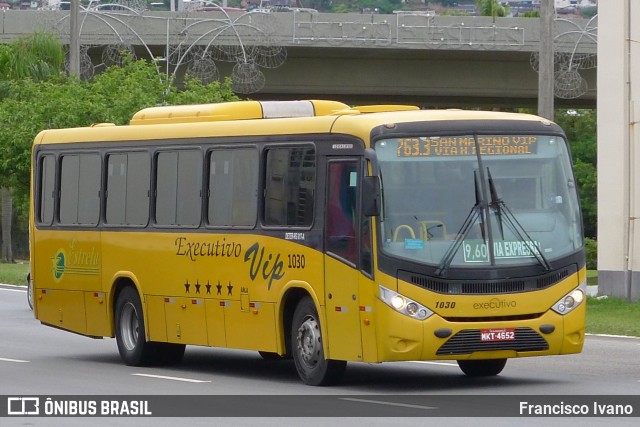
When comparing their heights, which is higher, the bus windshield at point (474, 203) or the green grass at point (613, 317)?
the bus windshield at point (474, 203)

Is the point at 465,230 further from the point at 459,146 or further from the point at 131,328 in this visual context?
the point at 131,328

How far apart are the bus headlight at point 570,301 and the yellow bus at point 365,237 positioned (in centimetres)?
2

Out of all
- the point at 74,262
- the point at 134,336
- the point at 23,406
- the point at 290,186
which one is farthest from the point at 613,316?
the point at 23,406

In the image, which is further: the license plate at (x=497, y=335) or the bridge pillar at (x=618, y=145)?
the bridge pillar at (x=618, y=145)

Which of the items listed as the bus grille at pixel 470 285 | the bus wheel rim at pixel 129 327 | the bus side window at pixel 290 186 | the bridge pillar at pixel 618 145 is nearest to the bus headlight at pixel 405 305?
the bus grille at pixel 470 285

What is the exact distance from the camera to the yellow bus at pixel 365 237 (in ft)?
52.0

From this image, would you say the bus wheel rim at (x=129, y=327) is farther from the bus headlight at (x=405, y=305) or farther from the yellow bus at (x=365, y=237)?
the bus headlight at (x=405, y=305)

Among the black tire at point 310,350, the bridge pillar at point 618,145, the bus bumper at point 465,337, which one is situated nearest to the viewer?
the bus bumper at point 465,337

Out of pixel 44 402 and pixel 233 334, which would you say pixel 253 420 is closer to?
pixel 44 402

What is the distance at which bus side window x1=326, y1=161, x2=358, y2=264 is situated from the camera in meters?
16.2

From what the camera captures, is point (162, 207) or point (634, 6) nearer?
point (162, 207)

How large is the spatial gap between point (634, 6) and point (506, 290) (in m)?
16.8

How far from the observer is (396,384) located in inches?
669

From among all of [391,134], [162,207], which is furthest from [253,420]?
[162,207]
